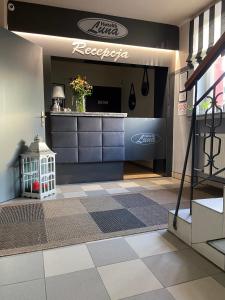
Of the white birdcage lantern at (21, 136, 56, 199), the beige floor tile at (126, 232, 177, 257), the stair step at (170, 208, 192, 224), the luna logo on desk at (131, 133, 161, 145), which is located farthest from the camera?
the luna logo on desk at (131, 133, 161, 145)

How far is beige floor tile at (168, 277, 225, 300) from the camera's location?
1.27m

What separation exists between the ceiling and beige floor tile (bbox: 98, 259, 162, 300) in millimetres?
3419

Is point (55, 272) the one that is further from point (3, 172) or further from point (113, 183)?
point (113, 183)

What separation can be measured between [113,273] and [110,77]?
20.8 ft

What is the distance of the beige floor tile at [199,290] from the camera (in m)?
1.27

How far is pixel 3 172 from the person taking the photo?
2920 millimetres

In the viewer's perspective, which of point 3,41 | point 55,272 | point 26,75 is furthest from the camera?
point 26,75

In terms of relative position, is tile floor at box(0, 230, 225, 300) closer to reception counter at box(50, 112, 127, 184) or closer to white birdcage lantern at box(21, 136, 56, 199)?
white birdcage lantern at box(21, 136, 56, 199)

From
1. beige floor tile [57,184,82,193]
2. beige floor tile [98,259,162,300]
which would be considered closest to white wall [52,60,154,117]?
beige floor tile [57,184,82,193]

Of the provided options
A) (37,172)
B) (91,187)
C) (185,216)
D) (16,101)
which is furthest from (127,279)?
(16,101)

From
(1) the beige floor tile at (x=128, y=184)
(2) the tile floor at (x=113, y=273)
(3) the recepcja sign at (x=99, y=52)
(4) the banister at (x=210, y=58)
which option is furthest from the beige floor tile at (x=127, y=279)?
(3) the recepcja sign at (x=99, y=52)

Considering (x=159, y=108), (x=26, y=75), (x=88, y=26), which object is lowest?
(x=159, y=108)

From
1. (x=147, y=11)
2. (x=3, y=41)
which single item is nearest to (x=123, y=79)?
(x=147, y=11)

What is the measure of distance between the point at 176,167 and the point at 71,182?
189cm
